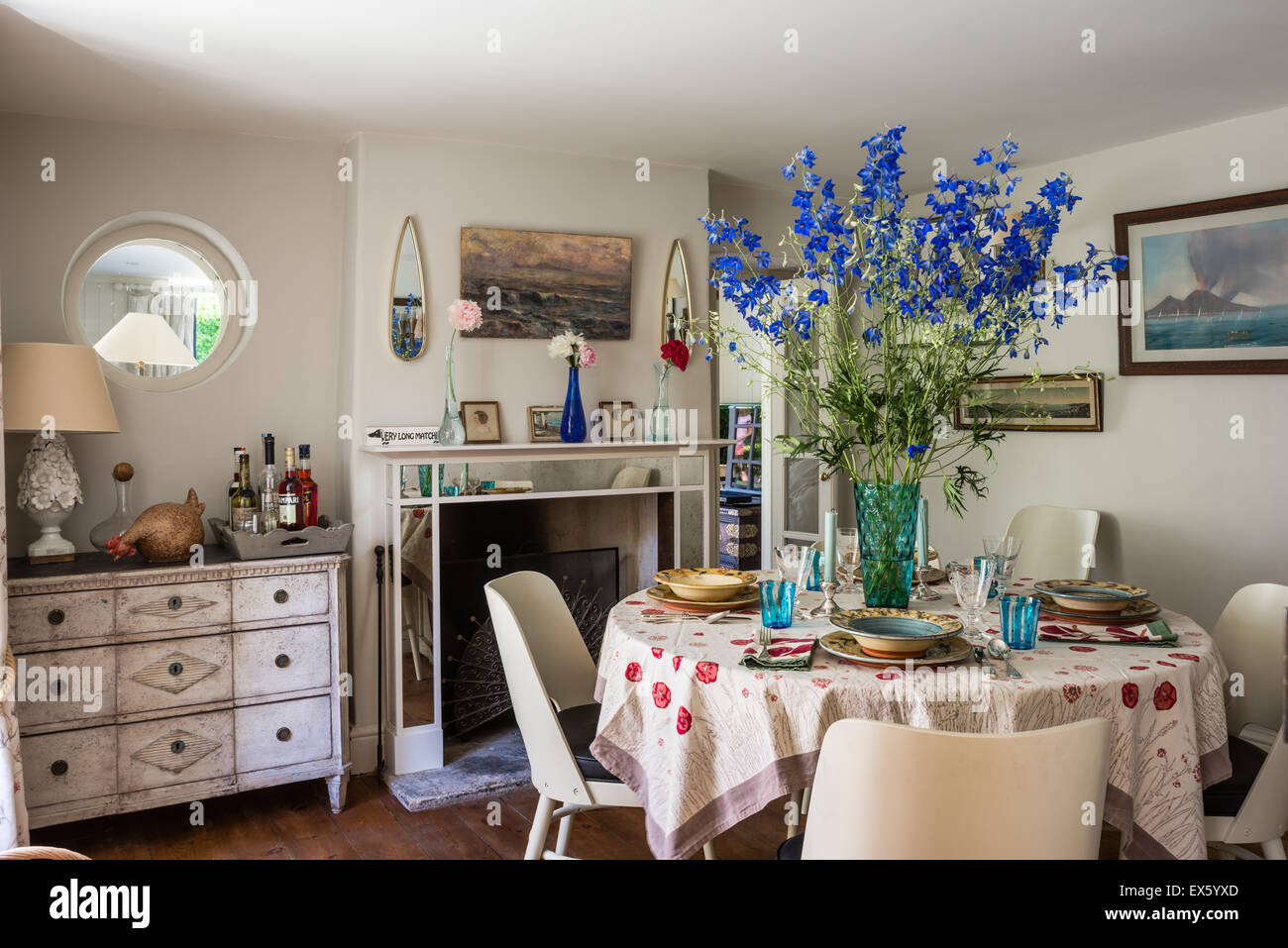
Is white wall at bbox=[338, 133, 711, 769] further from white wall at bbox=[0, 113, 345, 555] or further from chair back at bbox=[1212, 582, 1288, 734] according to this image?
chair back at bbox=[1212, 582, 1288, 734]

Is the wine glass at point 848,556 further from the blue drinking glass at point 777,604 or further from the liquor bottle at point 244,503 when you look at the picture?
the liquor bottle at point 244,503

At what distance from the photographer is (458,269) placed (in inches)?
145

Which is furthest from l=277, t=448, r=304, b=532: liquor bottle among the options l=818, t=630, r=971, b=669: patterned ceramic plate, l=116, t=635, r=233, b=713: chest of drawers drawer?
l=818, t=630, r=971, b=669: patterned ceramic plate

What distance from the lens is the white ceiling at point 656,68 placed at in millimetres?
2473

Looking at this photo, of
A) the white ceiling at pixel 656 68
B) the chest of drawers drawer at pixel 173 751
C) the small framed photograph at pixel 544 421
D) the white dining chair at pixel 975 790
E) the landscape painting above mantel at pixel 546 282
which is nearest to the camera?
the white dining chair at pixel 975 790

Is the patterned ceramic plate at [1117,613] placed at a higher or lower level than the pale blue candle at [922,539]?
lower

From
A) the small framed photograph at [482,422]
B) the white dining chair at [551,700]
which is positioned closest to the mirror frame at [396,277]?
the small framed photograph at [482,422]

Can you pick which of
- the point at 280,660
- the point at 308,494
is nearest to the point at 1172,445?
the point at 308,494

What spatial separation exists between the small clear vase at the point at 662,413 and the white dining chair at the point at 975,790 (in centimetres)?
272

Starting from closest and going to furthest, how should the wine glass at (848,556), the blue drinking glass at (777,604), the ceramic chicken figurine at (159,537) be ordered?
the blue drinking glass at (777,604), the wine glass at (848,556), the ceramic chicken figurine at (159,537)

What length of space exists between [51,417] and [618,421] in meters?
2.02

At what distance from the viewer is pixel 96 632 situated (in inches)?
115

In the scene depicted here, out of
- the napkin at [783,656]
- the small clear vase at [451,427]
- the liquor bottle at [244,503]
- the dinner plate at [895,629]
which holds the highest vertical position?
the small clear vase at [451,427]
